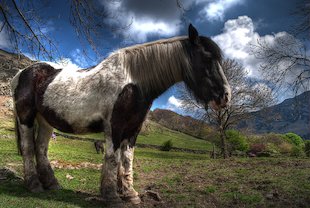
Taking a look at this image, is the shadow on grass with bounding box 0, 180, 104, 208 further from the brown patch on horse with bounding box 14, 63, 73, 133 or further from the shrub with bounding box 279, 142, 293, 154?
the shrub with bounding box 279, 142, 293, 154

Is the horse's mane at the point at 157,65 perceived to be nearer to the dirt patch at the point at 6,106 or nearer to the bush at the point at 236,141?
the bush at the point at 236,141

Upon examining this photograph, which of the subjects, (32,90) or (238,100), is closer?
(32,90)

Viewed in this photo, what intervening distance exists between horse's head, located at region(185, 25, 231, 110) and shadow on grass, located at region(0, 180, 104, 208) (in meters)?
3.24

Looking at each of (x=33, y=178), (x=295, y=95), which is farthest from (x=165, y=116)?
(x=33, y=178)

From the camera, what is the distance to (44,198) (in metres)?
7.32

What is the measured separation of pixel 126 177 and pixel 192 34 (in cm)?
353

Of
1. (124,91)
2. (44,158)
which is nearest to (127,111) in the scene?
(124,91)

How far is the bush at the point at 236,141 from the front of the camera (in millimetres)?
39528

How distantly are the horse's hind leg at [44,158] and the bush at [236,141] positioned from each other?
3268cm

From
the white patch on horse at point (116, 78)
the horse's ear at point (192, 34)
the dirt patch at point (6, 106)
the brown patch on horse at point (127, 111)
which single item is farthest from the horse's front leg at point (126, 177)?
the dirt patch at point (6, 106)

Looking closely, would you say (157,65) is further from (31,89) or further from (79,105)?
(31,89)

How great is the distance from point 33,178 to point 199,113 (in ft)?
88.7

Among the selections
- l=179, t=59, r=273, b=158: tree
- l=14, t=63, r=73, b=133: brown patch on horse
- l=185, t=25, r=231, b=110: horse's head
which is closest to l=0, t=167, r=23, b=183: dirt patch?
l=14, t=63, r=73, b=133: brown patch on horse

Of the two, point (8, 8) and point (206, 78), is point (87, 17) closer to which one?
point (8, 8)
